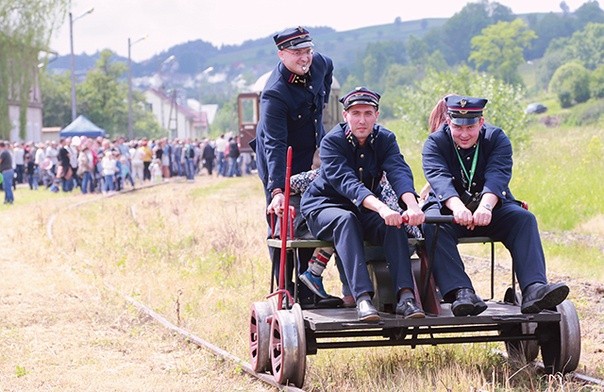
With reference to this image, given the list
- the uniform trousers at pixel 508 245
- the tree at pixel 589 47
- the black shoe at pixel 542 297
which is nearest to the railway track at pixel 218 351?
the black shoe at pixel 542 297

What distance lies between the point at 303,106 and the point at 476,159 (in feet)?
4.62

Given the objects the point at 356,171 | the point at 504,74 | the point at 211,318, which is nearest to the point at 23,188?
the point at 211,318

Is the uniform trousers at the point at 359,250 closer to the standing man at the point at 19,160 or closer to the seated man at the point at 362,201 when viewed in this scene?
the seated man at the point at 362,201

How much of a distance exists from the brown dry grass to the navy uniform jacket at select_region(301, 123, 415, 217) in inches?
43.8

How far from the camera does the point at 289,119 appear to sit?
28.0ft

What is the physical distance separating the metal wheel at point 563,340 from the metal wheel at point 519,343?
0.22m

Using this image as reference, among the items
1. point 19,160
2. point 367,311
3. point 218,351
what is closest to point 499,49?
point 19,160

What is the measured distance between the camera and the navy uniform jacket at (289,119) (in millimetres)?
8219

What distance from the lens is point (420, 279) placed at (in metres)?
7.57

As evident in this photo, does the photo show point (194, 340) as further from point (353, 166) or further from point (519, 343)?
point (519, 343)

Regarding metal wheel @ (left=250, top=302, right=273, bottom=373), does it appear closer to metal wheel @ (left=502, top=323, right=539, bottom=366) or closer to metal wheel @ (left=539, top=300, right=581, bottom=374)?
metal wheel @ (left=502, top=323, right=539, bottom=366)

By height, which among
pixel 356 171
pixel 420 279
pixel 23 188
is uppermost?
pixel 356 171

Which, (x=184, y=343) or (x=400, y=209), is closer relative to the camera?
(x=400, y=209)

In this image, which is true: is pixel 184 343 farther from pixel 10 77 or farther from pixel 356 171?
pixel 10 77
